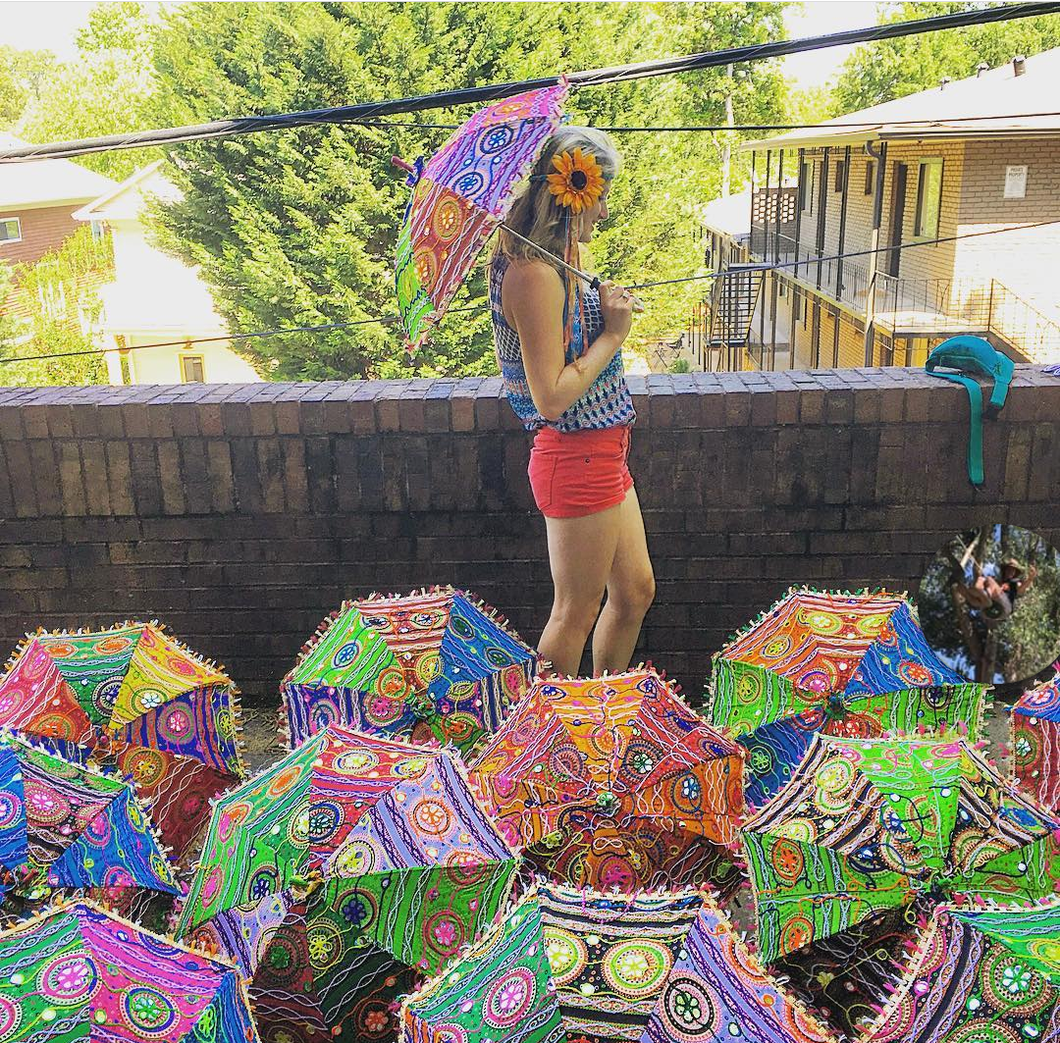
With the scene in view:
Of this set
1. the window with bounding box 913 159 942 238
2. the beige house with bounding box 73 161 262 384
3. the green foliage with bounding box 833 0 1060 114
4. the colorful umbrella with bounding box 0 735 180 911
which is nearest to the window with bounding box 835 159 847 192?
the window with bounding box 913 159 942 238

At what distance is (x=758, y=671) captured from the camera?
10.2 feet

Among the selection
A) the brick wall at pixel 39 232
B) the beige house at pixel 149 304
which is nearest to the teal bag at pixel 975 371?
the beige house at pixel 149 304

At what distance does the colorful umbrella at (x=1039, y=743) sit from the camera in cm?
270

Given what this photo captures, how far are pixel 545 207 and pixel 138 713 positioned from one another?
1743mm

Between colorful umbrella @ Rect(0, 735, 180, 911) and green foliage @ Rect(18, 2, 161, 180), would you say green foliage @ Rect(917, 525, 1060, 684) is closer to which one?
colorful umbrella @ Rect(0, 735, 180, 911)

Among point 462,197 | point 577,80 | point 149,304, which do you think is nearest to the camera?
point 462,197

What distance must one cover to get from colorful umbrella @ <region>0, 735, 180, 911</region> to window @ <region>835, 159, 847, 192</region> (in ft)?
85.4

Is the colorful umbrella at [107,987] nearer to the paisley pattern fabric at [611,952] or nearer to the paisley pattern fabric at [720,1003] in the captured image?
the paisley pattern fabric at [611,952]

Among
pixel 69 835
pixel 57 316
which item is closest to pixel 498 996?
pixel 69 835

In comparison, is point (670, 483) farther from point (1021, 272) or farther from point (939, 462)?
point (1021, 272)

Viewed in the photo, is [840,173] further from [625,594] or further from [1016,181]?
[625,594]

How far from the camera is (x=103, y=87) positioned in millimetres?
60875

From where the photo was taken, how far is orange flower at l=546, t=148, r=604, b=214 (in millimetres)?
3072

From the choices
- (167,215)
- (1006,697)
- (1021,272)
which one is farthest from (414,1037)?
(167,215)
